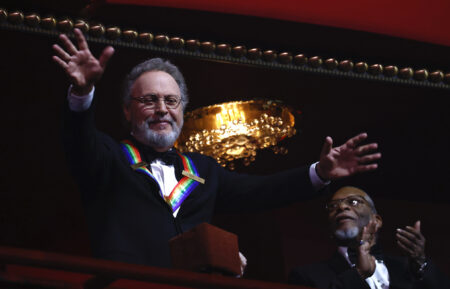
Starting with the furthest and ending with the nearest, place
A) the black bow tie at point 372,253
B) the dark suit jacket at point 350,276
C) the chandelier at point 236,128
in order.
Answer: the chandelier at point 236,128, the black bow tie at point 372,253, the dark suit jacket at point 350,276

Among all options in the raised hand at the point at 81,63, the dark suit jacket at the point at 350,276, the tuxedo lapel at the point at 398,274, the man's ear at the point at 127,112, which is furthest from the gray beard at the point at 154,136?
the tuxedo lapel at the point at 398,274

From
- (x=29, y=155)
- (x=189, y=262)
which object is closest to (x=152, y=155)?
(x=189, y=262)

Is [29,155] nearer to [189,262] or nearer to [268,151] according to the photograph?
[268,151]

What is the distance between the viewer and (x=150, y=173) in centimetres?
242

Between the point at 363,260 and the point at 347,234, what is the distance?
9.6 inches

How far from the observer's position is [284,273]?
4297 millimetres

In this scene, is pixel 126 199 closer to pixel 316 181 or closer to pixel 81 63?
pixel 81 63

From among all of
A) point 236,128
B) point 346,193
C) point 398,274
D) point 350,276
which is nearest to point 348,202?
point 346,193

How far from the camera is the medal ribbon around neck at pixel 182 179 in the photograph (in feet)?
7.92

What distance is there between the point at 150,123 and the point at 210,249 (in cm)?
81

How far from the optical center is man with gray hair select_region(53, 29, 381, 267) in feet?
7.45

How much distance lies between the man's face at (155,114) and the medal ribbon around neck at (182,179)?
5 centimetres

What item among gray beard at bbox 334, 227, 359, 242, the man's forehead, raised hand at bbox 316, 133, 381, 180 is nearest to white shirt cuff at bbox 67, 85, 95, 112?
raised hand at bbox 316, 133, 381, 180

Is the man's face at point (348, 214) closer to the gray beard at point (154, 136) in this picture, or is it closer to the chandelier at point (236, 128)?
the chandelier at point (236, 128)
